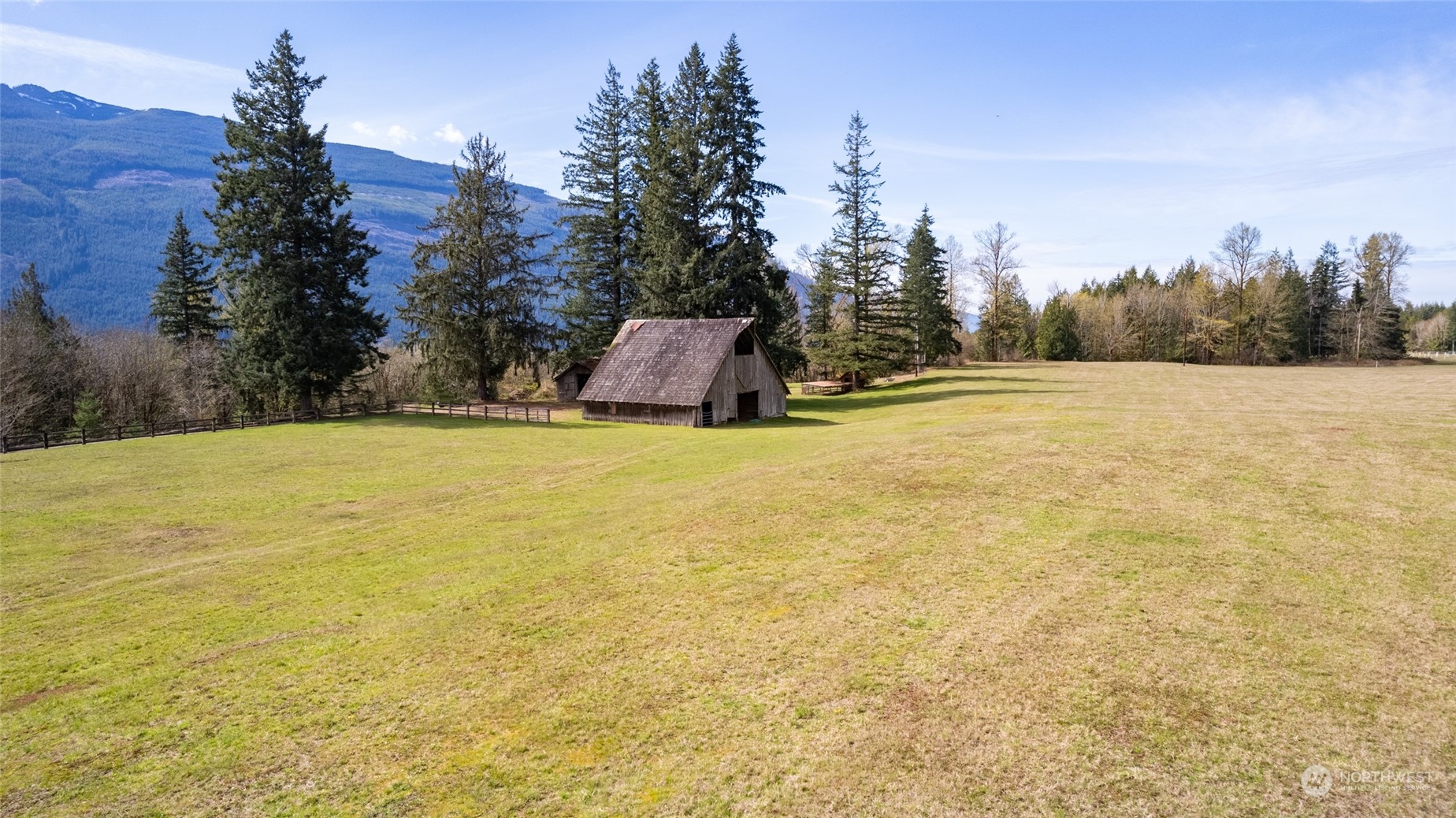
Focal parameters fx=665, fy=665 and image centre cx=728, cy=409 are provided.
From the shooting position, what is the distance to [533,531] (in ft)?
52.4

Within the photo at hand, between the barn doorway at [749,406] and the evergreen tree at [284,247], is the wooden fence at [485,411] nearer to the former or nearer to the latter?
the evergreen tree at [284,247]

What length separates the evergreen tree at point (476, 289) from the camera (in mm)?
48125

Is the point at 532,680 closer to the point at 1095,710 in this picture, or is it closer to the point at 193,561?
the point at 1095,710

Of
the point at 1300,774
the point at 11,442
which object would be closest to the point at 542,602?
the point at 1300,774

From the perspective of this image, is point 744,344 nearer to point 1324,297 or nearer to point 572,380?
point 572,380

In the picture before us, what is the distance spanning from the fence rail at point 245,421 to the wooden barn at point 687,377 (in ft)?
15.2

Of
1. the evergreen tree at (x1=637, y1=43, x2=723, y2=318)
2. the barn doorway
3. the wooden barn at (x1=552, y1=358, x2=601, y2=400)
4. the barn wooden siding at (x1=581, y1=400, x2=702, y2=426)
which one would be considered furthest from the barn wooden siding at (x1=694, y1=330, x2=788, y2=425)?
the wooden barn at (x1=552, y1=358, x2=601, y2=400)

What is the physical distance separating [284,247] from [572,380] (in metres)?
20.7

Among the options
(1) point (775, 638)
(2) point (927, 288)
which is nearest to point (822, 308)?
(2) point (927, 288)

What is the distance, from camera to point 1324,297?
83000mm

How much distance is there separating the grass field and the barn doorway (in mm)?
18472

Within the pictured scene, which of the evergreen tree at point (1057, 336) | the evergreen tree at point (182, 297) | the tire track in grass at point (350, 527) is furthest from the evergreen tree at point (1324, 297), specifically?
the evergreen tree at point (182, 297)

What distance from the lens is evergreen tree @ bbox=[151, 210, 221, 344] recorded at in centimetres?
5112

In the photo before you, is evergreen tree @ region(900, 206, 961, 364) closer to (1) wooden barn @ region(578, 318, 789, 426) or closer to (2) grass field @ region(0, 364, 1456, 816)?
(1) wooden barn @ region(578, 318, 789, 426)
